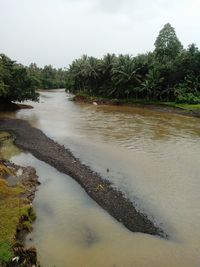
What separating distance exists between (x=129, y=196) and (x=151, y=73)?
34131 mm

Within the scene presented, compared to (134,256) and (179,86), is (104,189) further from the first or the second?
(179,86)

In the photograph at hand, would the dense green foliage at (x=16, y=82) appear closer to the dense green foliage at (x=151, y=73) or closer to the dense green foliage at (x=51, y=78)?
the dense green foliage at (x=151, y=73)

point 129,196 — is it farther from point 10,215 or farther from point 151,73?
point 151,73

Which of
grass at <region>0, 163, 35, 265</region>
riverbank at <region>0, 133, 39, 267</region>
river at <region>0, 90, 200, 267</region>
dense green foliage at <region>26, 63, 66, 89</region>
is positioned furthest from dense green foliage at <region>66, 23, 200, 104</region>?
dense green foliage at <region>26, 63, 66, 89</region>

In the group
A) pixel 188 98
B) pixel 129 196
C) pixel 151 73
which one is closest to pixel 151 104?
pixel 151 73

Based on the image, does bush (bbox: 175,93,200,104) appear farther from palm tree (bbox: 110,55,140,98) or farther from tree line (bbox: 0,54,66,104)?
tree line (bbox: 0,54,66,104)

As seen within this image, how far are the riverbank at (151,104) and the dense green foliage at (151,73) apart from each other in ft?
5.12

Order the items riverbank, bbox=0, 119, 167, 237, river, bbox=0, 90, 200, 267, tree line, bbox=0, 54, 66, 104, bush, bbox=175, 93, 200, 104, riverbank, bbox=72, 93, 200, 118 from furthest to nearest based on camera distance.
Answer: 1. bush, bbox=175, 93, 200, 104
2. riverbank, bbox=72, 93, 200, 118
3. tree line, bbox=0, 54, 66, 104
4. riverbank, bbox=0, 119, 167, 237
5. river, bbox=0, 90, 200, 267

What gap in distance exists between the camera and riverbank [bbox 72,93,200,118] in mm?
39037

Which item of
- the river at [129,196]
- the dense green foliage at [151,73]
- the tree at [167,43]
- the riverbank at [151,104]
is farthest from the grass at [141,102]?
the river at [129,196]

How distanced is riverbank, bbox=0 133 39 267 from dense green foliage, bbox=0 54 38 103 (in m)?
21.8

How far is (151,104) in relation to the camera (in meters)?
45.7

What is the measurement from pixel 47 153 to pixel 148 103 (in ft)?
96.8

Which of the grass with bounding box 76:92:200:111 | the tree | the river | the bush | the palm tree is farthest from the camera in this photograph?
the tree
